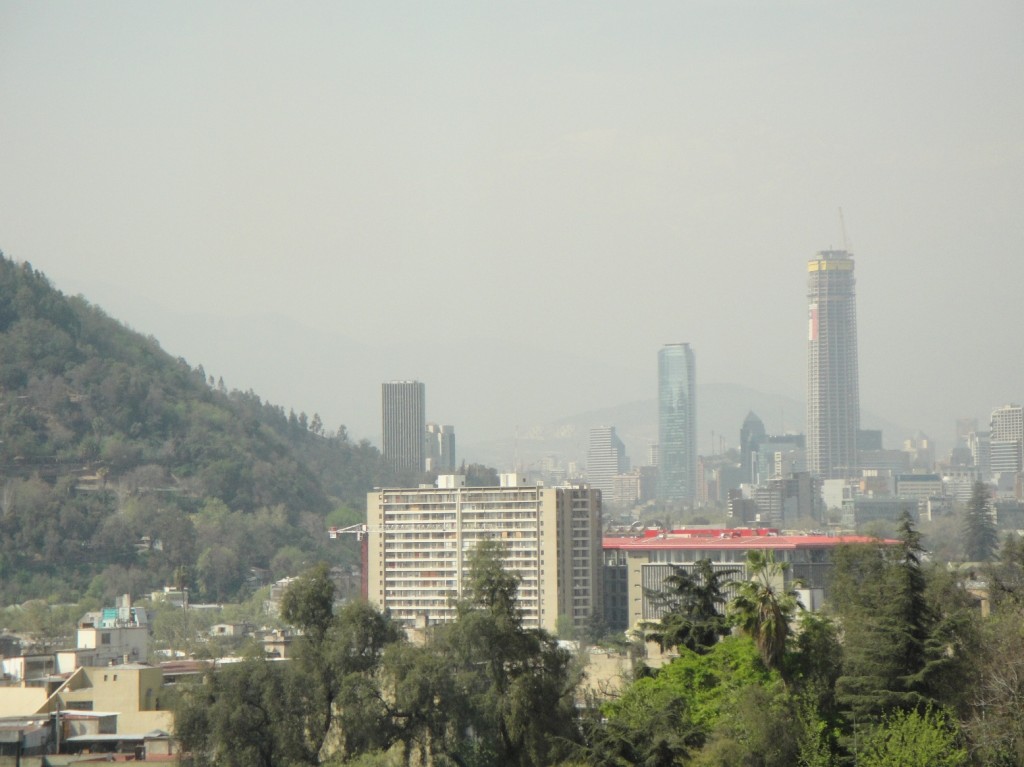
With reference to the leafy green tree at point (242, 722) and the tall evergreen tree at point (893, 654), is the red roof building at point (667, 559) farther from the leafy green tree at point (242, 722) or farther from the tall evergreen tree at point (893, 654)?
the tall evergreen tree at point (893, 654)

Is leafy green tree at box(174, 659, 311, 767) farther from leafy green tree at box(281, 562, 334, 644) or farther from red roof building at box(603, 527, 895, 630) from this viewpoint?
red roof building at box(603, 527, 895, 630)

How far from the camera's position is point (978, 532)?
116938 mm

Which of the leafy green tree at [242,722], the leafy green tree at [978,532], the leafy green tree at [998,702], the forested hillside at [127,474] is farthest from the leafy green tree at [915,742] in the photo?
the forested hillside at [127,474]

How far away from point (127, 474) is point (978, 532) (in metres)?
64.1

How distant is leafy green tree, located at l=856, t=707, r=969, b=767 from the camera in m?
26.2

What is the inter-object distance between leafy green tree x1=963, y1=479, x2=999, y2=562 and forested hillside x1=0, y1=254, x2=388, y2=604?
4469 cm

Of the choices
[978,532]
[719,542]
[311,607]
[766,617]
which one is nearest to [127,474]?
[719,542]

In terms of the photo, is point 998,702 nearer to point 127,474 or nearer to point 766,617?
point 766,617

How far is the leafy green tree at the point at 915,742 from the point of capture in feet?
86.1

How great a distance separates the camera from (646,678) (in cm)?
3381

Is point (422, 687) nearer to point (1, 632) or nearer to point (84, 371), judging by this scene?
point (1, 632)

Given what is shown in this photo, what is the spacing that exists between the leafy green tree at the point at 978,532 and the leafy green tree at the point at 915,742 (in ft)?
284

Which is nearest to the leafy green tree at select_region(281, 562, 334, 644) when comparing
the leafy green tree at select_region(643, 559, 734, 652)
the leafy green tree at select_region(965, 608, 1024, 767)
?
the leafy green tree at select_region(643, 559, 734, 652)

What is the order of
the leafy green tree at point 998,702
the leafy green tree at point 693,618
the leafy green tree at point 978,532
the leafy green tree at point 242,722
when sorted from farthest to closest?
the leafy green tree at point 978,532 → the leafy green tree at point 693,618 → the leafy green tree at point 242,722 → the leafy green tree at point 998,702
